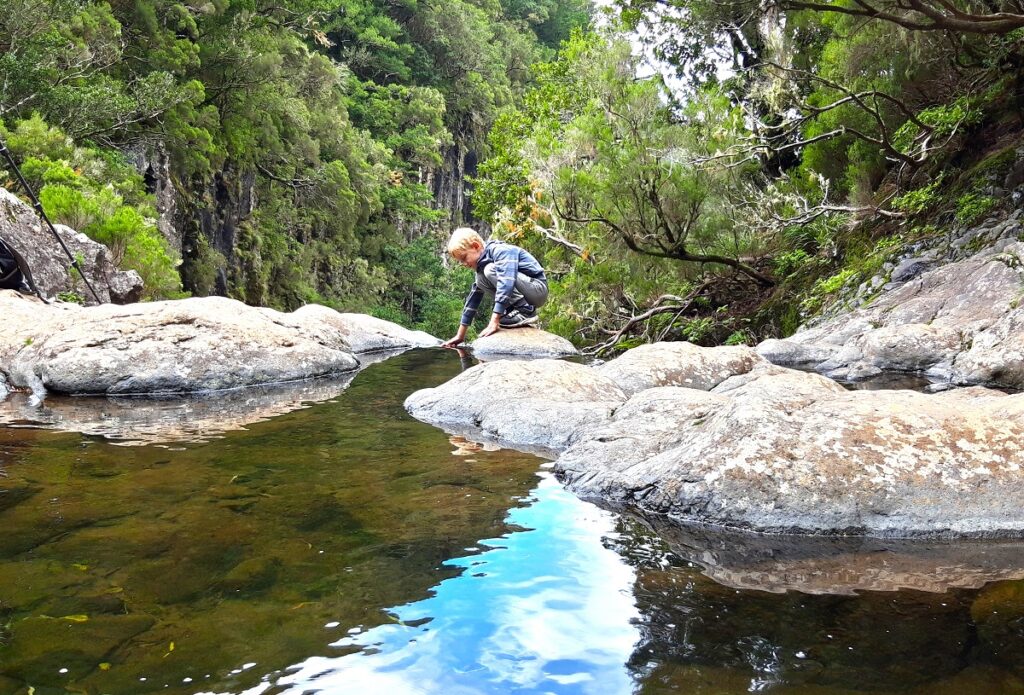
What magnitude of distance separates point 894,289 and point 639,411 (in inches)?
254

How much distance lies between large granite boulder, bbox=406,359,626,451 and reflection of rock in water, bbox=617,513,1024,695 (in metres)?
1.59

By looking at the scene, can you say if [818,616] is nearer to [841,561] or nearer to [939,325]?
[841,561]

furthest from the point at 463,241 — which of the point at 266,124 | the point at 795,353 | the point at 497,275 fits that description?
the point at 266,124

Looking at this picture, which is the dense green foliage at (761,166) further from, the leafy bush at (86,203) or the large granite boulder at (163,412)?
the leafy bush at (86,203)

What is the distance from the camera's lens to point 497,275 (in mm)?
8328

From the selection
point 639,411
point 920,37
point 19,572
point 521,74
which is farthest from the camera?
point 521,74

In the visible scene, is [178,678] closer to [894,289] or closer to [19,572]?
[19,572]

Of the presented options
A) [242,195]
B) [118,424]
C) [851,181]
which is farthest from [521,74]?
[118,424]

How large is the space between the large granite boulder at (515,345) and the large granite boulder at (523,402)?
3.07m

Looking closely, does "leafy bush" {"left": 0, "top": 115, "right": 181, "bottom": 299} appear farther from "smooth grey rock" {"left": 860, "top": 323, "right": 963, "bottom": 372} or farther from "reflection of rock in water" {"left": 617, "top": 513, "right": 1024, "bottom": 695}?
"reflection of rock in water" {"left": 617, "top": 513, "right": 1024, "bottom": 695}

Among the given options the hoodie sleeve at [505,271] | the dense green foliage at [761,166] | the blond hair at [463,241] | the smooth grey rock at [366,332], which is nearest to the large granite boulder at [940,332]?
the dense green foliage at [761,166]

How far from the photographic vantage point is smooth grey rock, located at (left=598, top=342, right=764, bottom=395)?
6242 mm

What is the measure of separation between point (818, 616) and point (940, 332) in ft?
20.5

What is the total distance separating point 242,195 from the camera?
80.8ft
